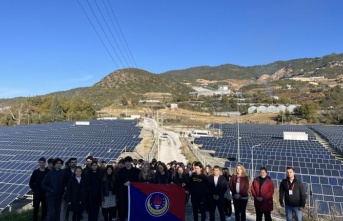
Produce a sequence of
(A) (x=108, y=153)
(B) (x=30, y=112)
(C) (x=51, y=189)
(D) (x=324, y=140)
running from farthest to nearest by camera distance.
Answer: (B) (x=30, y=112) < (D) (x=324, y=140) < (A) (x=108, y=153) < (C) (x=51, y=189)

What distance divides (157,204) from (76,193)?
6.58 ft

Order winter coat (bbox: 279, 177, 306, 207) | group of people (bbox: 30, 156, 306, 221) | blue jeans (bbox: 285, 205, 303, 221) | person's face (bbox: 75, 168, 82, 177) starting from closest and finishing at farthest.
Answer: winter coat (bbox: 279, 177, 306, 207)
blue jeans (bbox: 285, 205, 303, 221)
group of people (bbox: 30, 156, 306, 221)
person's face (bbox: 75, 168, 82, 177)

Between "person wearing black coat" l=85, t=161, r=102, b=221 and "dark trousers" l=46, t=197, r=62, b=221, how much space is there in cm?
66

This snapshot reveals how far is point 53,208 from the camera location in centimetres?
759

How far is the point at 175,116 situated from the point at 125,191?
299 ft

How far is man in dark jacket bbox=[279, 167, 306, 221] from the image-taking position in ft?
22.3

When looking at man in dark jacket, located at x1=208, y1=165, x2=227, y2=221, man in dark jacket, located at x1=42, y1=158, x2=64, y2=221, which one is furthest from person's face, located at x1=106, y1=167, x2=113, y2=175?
man in dark jacket, located at x1=208, y1=165, x2=227, y2=221

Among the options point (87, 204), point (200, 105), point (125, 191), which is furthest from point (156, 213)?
point (200, 105)

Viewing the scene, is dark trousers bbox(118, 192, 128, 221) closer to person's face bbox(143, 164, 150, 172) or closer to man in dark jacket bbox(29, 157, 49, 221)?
person's face bbox(143, 164, 150, 172)

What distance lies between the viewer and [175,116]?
9888 cm

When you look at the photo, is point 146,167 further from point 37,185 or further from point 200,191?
point 37,185

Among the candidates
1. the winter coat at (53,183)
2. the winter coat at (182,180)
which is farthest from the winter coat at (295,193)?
the winter coat at (53,183)

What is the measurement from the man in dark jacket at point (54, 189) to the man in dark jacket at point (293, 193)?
16.5ft

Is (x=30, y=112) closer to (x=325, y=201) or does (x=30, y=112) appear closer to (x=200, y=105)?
(x=200, y=105)
